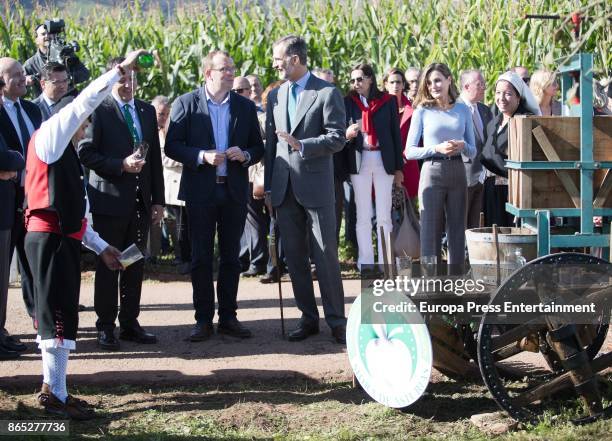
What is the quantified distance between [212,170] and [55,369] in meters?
2.35

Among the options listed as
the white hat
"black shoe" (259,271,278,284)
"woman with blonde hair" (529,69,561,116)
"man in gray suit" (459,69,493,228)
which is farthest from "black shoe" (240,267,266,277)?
the white hat

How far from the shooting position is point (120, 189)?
25.1 ft

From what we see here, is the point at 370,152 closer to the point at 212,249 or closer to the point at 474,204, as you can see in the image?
the point at 474,204

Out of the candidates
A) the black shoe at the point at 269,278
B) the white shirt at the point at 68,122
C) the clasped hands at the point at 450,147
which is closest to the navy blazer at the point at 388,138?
the black shoe at the point at 269,278

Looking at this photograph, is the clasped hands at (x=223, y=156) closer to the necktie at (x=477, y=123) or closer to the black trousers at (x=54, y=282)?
the black trousers at (x=54, y=282)

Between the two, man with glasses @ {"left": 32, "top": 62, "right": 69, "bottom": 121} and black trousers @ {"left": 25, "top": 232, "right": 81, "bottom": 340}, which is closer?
black trousers @ {"left": 25, "top": 232, "right": 81, "bottom": 340}

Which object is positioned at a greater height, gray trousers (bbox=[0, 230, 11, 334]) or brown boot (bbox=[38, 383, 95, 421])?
gray trousers (bbox=[0, 230, 11, 334])

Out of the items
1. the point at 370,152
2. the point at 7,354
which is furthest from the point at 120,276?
the point at 370,152

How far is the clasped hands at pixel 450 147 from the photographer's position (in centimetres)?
817

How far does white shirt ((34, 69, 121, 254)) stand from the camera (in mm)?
5719

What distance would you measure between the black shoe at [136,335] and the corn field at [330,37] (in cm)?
531

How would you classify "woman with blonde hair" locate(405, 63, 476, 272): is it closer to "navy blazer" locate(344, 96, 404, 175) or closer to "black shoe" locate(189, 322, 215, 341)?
"navy blazer" locate(344, 96, 404, 175)

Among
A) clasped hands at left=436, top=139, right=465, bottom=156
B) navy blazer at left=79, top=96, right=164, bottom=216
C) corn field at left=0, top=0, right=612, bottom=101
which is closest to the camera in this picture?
navy blazer at left=79, top=96, right=164, bottom=216

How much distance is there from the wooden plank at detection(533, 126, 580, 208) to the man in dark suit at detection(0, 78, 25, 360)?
147 inches
